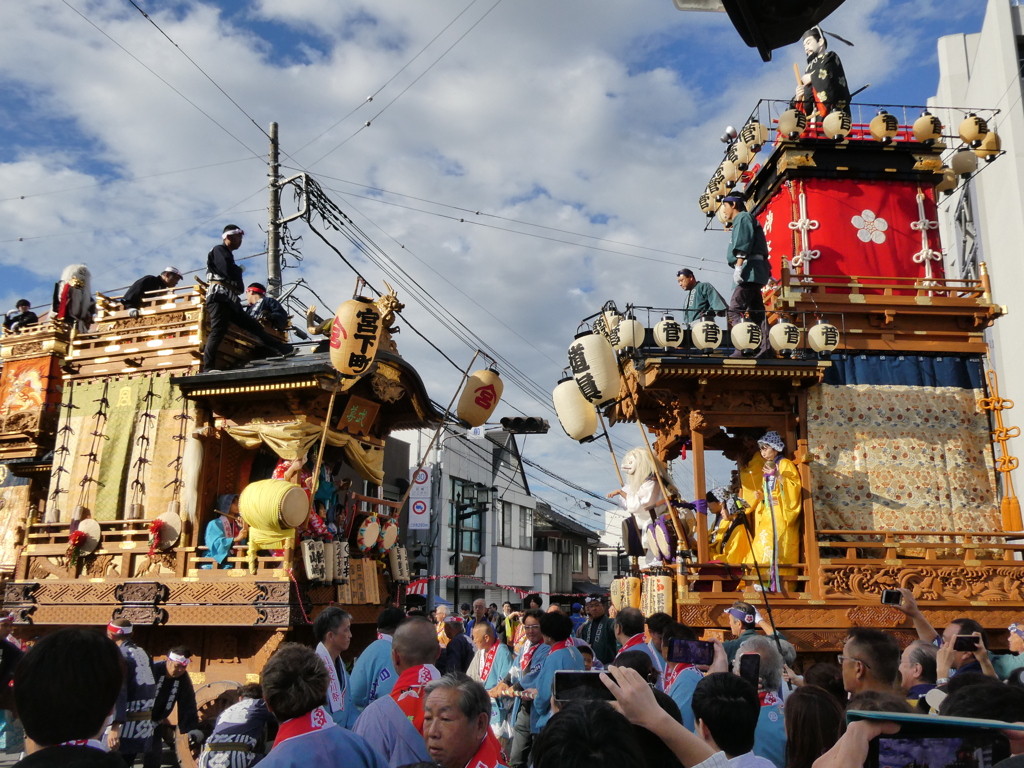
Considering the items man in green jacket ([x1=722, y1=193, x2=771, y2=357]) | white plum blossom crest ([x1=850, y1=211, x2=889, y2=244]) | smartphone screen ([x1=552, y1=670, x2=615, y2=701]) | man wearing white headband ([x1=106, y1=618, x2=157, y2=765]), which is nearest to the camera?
smartphone screen ([x1=552, y1=670, x2=615, y2=701])

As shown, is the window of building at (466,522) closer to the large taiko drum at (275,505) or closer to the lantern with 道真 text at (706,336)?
the large taiko drum at (275,505)

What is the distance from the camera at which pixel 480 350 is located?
45.8ft

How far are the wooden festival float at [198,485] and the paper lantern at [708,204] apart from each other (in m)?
7.82

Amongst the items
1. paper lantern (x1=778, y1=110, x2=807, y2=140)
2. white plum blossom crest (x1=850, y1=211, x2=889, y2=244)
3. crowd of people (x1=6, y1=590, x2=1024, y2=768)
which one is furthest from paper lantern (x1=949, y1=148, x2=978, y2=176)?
crowd of people (x1=6, y1=590, x2=1024, y2=768)

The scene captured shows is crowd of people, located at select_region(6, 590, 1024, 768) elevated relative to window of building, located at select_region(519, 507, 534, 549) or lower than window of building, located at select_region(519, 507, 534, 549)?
lower

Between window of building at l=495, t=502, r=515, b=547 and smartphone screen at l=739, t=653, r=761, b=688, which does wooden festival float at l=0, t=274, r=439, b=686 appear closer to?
smartphone screen at l=739, t=653, r=761, b=688

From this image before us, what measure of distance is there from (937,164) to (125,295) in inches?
593

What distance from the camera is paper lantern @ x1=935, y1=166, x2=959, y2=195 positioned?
1553 cm

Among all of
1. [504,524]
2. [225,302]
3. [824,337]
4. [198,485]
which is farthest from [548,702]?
[504,524]

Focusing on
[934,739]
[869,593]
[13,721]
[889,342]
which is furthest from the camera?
[889,342]

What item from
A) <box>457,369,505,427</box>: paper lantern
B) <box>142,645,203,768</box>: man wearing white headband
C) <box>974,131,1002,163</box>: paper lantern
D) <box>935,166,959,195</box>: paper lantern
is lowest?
<box>142,645,203,768</box>: man wearing white headband

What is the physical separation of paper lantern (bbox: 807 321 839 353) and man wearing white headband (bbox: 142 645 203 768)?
9.66 m

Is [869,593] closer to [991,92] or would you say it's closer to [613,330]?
[613,330]

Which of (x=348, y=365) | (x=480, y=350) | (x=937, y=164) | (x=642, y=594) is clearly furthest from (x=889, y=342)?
(x=348, y=365)
